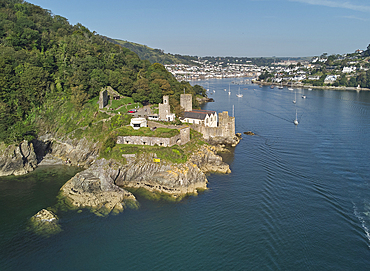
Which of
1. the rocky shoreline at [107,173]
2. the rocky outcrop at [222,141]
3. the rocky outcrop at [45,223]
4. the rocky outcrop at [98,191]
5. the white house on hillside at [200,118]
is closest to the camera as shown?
the rocky outcrop at [45,223]

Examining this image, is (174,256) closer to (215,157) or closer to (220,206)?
(220,206)

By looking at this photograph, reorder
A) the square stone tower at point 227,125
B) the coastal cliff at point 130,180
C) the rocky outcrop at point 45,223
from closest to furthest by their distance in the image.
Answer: the rocky outcrop at point 45,223 → the coastal cliff at point 130,180 → the square stone tower at point 227,125

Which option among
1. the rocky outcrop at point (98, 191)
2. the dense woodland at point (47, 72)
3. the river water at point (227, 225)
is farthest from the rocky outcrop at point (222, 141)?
A: the rocky outcrop at point (98, 191)

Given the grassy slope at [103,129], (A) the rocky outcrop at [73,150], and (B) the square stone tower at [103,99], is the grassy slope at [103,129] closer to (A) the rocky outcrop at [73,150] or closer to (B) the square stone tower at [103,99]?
(B) the square stone tower at [103,99]

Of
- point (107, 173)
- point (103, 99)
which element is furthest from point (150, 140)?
point (103, 99)

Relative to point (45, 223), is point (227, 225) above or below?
below

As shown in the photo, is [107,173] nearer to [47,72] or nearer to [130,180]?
[130,180]
